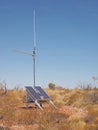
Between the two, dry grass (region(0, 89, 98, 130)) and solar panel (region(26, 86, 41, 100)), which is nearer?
dry grass (region(0, 89, 98, 130))

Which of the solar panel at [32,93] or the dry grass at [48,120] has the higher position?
the solar panel at [32,93]

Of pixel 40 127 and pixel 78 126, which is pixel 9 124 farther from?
pixel 78 126

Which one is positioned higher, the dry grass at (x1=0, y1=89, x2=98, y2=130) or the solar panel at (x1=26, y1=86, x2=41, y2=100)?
the solar panel at (x1=26, y1=86, x2=41, y2=100)

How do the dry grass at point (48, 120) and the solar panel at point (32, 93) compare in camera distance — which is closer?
the dry grass at point (48, 120)

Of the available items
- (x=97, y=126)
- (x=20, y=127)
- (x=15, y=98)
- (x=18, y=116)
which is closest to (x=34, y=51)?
(x=15, y=98)

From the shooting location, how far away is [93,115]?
16.0 m

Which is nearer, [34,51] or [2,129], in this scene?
[2,129]

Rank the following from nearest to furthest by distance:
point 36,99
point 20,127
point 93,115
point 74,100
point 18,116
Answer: point 20,127 < point 93,115 < point 18,116 < point 36,99 < point 74,100

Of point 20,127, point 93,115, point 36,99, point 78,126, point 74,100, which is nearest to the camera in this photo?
point 78,126

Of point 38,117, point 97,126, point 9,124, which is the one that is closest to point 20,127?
point 9,124

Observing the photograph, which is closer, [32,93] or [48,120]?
[48,120]

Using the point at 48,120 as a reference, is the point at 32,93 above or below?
above

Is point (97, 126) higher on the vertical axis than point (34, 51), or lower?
lower

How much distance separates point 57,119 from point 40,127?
2871mm
